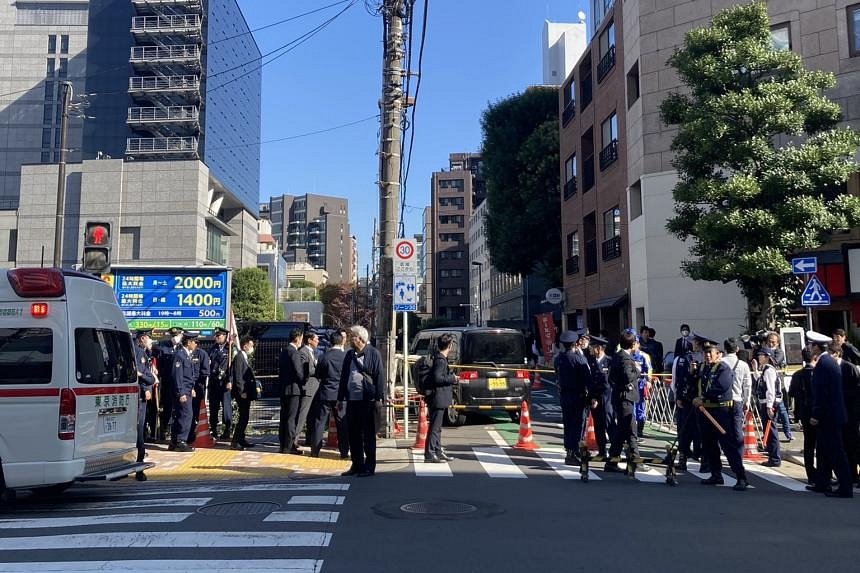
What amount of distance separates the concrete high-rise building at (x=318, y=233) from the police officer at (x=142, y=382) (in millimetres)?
133028

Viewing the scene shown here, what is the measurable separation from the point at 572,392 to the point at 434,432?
2.08 meters

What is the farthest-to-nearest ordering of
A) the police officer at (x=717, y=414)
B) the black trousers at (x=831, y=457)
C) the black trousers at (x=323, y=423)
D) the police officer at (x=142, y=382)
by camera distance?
1. the black trousers at (x=323, y=423)
2. the police officer at (x=142, y=382)
3. the police officer at (x=717, y=414)
4. the black trousers at (x=831, y=457)

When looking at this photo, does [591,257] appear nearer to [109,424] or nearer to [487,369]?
[487,369]

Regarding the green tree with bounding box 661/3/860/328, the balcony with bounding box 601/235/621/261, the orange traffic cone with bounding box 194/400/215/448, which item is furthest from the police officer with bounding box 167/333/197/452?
the balcony with bounding box 601/235/621/261

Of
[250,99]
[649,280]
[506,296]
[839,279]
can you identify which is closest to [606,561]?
[839,279]

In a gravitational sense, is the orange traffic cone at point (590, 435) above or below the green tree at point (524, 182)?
below

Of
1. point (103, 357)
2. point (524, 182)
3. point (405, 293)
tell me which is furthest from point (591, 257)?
point (103, 357)

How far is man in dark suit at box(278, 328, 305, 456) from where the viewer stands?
11156mm

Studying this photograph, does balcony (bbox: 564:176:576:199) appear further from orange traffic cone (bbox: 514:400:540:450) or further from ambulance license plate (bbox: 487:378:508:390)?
orange traffic cone (bbox: 514:400:540:450)

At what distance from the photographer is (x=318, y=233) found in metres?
148

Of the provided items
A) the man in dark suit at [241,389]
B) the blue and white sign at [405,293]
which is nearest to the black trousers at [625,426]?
the blue and white sign at [405,293]

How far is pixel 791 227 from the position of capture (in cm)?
1543

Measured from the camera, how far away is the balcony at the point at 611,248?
27.2 m

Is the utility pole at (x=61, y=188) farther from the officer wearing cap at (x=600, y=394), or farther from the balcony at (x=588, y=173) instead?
the balcony at (x=588, y=173)
